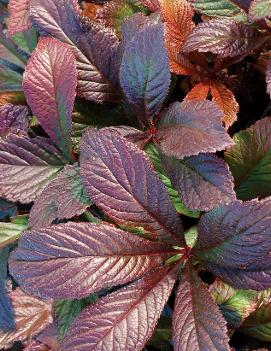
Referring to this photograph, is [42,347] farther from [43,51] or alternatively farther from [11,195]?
[43,51]

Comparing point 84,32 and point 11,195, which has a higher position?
point 84,32

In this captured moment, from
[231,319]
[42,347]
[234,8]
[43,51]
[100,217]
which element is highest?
[234,8]

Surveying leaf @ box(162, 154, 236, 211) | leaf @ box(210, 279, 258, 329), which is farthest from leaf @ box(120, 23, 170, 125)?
leaf @ box(210, 279, 258, 329)

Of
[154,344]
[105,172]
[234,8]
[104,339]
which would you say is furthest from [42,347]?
[234,8]

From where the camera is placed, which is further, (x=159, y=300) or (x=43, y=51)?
(x=43, y=51)

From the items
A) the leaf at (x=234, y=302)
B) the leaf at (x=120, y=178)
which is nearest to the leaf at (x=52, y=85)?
the leaf at (x=120, y=178)

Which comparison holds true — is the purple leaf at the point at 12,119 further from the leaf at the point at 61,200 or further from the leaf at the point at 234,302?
the leaf at the point at 234,302
